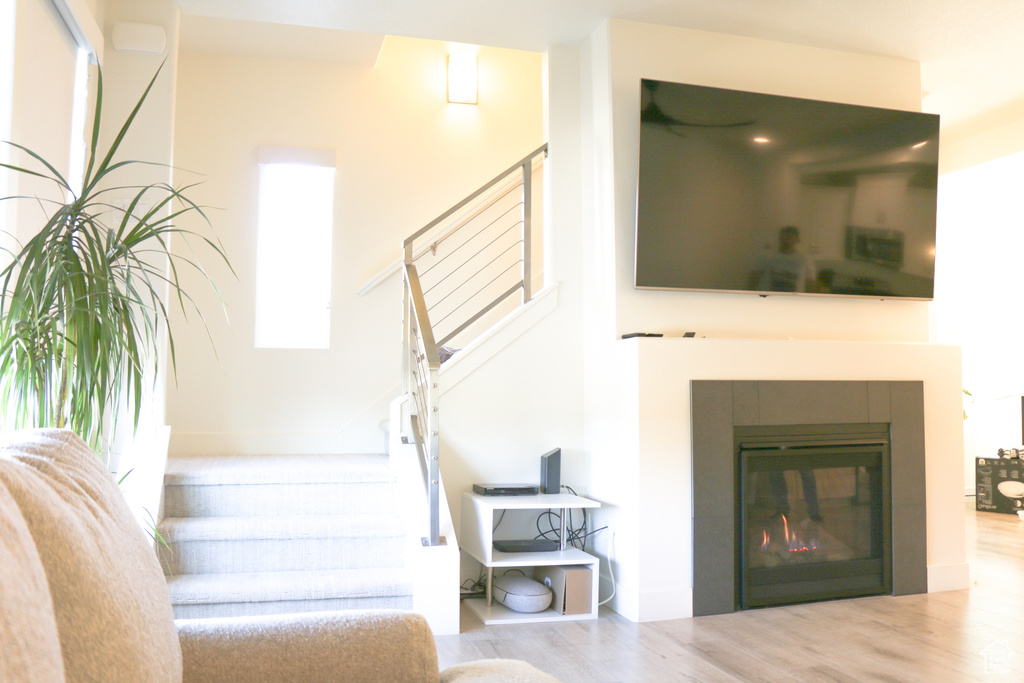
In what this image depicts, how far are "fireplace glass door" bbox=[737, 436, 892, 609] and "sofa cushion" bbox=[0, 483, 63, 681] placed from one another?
10.6 ft

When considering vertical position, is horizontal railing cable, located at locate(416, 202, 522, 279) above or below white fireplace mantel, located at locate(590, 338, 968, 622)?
above

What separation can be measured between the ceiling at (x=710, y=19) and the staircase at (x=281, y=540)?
7.09 ft

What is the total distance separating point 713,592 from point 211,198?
3612 millimetres

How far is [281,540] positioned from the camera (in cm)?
330

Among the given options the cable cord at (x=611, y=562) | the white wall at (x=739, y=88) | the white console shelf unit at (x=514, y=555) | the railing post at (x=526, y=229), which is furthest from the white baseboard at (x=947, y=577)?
the railing post at (x=526, y=229)

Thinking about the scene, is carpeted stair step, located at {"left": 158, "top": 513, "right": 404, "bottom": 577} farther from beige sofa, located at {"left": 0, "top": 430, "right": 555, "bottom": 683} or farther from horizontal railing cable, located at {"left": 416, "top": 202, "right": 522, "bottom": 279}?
horizontal railing cable, located at {"left": 416, "top": 202, "right": 522, "bottom": 279}

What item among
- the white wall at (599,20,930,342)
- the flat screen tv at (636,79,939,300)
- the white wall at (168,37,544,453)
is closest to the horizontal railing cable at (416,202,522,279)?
the white wall at (168,37,544,453)

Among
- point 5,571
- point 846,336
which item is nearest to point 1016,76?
point 846,336

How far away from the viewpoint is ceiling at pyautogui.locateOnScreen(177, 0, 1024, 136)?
12.2 ft

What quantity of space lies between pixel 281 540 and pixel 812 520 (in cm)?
237

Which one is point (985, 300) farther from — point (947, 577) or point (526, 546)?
point (526, 546)

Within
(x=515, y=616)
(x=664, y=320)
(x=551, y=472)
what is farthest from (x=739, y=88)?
(x=515, y=616)

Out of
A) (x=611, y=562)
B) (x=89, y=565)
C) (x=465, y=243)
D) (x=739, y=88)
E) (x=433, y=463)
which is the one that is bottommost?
(x=611, y=562)

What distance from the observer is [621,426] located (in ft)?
11.8
